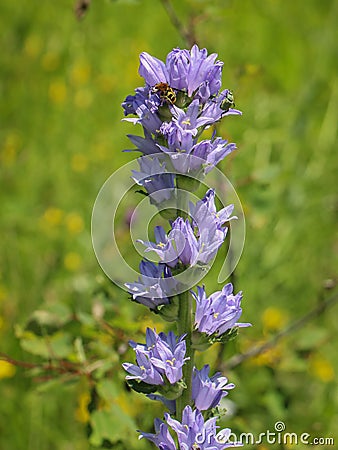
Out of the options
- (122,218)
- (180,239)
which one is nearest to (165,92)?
(180,239)

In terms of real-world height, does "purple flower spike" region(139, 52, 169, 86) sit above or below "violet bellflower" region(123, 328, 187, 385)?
above

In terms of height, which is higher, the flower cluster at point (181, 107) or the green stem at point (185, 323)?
the flower cluster at point (181, 107)

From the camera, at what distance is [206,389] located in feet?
4.90

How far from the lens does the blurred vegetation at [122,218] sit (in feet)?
7.95

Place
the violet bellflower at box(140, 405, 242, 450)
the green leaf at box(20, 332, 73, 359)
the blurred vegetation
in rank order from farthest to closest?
1. the blurred vegetation
2. the green leaf at box(20, 332, 73, 359)
3. the violet bellflower at box(140, 405, 242, 450)

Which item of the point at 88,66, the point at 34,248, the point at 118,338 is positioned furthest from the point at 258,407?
the point at 88,66

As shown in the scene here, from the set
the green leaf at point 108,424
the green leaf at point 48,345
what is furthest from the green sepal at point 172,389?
the green leaf at point 48,345

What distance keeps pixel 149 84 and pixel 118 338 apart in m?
1.03

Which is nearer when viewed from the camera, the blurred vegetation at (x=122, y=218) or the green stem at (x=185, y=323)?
the green stem at (x=185, y=323)

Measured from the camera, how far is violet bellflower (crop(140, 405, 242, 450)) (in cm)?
142

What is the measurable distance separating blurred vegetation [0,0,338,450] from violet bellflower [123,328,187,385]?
63 centimetres

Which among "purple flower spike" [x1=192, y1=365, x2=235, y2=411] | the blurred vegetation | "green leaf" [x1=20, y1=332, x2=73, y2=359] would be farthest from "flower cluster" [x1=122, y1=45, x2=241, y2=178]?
"green leaf" [x1=20, y1=332, x2=73, y2=359]

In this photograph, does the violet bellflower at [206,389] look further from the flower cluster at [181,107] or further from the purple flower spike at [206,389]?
the flower cluster at [181,107]

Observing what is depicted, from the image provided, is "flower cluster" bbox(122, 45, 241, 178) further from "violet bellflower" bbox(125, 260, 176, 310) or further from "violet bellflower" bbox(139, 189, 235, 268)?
"violet bellflower" bbox(125, 260, 176, 310)
